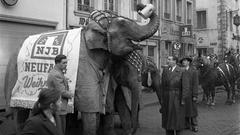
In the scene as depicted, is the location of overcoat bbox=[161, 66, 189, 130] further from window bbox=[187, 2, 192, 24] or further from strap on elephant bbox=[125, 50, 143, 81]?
window bbox=[187, 2, 192, 24]

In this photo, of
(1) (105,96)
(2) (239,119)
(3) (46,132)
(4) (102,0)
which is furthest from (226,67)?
(3) (46,132)

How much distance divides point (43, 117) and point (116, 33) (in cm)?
323

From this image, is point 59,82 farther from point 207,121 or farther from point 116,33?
point 207,121

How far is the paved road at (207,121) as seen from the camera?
32.1 ft

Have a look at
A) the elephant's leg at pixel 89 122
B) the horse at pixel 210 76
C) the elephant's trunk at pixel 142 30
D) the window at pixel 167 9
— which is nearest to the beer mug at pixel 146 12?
Result: the elephant's trunk at pixel 142 30

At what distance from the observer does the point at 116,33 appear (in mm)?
6812

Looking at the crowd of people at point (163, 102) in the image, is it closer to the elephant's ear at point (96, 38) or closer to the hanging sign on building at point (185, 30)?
the elephant's ear at point (96, 38)

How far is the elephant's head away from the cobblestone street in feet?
11.1

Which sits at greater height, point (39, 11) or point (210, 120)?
point (39, 11)

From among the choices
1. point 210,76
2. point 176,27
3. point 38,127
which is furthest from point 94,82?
point 176,27

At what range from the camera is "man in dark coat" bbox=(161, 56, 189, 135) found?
8.45 metres

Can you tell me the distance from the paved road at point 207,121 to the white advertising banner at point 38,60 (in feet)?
3.59

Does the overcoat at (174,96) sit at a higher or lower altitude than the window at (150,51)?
lower

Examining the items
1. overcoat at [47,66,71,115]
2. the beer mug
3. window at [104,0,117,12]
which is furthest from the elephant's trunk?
window at [104,0,117,12]
